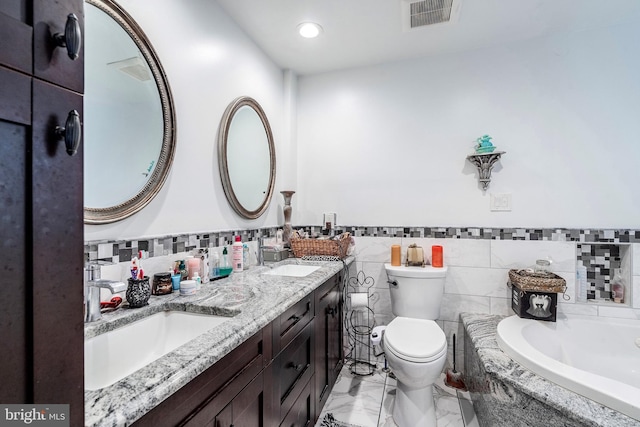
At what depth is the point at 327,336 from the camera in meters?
1.88

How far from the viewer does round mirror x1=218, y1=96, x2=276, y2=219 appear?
72.7 inches

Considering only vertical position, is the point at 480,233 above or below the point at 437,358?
above

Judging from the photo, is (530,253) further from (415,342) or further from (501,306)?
(415,342)

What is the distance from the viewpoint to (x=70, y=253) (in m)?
0.46

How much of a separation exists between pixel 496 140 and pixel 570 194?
620mm

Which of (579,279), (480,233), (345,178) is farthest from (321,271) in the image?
(579,279)

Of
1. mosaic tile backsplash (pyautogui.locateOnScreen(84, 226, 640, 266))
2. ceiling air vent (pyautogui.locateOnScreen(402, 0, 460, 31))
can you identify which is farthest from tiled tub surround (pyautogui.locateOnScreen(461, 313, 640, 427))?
ceiling air vent (pyautogui.locateOnScreen(402, 0, 460, 31))

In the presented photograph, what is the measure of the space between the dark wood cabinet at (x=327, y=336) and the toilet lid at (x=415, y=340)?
0.36 metres

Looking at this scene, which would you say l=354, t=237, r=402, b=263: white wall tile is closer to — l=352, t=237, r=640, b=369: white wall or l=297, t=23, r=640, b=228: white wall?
l=352, t=237, r=640, b=369: white wall

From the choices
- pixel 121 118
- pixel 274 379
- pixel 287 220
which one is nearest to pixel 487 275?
pixel 287 220

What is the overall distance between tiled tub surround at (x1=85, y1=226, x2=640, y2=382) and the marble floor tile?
315 millimetres

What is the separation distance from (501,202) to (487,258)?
43cm

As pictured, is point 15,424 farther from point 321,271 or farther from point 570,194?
point 570,194

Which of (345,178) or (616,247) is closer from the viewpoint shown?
(616,247)
